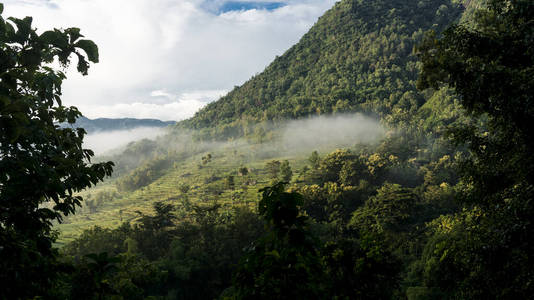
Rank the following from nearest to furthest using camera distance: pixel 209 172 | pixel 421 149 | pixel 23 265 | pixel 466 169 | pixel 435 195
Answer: pixel 23 265 → pixel 466 169 → pixel 435 195 → pixel 421 149 → pixel 209 172

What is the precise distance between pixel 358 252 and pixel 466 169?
7.86 m

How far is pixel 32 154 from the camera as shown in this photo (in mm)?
4289

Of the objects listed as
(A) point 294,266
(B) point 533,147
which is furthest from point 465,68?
(A) point 294,266

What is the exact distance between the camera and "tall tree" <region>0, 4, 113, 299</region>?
370cm

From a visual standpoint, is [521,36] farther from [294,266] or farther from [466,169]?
[294,266]

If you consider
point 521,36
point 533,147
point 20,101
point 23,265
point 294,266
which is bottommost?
point 294,266

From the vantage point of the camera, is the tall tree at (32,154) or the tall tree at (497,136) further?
the tall tree at (497,136)

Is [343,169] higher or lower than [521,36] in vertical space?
lower

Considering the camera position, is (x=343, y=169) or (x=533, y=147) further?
(x=343, y=169)

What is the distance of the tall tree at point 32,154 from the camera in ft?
12.1

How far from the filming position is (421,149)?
381ft

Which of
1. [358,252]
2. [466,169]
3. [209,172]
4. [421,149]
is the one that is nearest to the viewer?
[466,169]

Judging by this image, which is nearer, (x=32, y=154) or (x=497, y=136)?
(x=32, y=154)

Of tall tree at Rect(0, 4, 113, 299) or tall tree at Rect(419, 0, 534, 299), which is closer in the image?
tall tree at Rect(0, 4, 113, 299)
